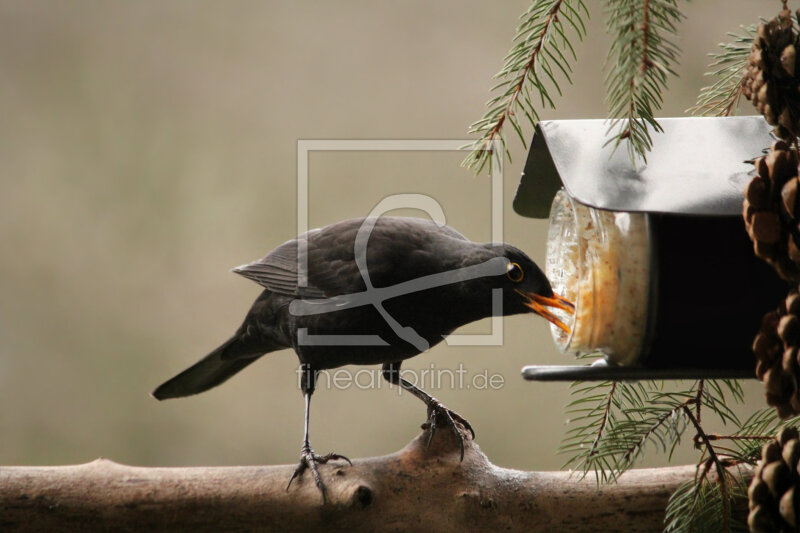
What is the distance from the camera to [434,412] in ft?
9.02

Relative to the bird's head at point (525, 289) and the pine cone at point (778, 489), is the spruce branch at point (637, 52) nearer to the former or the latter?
the pine cone at point (778, 489)

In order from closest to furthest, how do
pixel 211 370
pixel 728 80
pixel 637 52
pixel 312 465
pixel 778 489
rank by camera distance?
pixel 778 489 < pixel 637 52 < pixel 728 80 < pixel 312 465 < pixel 211 370

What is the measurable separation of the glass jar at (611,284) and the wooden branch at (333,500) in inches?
18.1

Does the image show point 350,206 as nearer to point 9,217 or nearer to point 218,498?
point 9,217

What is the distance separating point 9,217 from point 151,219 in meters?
0.86

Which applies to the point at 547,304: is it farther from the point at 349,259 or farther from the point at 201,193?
the point at 201,193

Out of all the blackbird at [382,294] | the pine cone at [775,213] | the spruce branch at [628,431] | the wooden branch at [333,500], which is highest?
the pine cone at [775,213]

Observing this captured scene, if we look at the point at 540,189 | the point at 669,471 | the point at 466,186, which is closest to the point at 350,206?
the point at 466,186

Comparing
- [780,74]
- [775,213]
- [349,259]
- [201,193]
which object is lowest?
[349,259]

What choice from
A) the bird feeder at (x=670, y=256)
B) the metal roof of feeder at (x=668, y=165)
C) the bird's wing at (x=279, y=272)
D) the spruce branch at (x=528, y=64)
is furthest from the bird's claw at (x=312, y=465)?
the metal roof of feeder at (x=668, y=165)

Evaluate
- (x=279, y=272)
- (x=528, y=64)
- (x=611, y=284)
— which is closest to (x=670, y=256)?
(x=611, y=284)

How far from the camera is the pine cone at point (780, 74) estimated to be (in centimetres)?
156

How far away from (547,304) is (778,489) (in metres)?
1.10

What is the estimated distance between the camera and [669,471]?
2.28 meters
